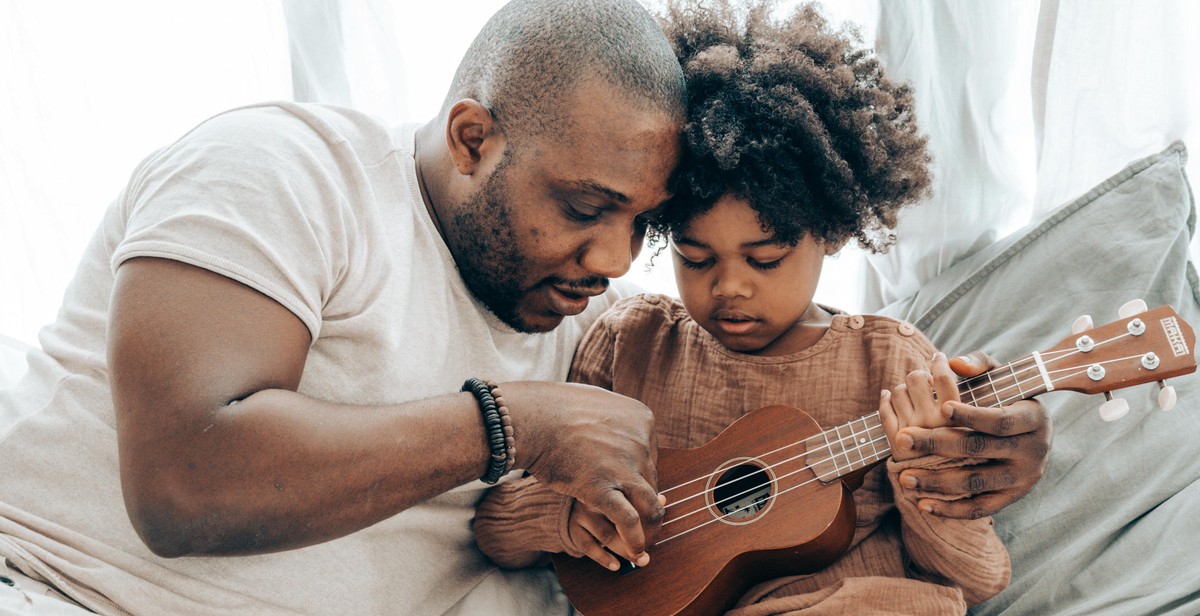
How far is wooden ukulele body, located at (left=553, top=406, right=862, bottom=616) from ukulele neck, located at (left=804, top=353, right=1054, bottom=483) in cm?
2

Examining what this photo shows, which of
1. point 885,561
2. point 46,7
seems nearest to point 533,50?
point 885,561

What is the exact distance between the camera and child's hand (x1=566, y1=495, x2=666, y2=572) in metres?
1.36

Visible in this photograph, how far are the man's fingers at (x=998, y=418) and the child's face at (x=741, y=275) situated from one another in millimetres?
337

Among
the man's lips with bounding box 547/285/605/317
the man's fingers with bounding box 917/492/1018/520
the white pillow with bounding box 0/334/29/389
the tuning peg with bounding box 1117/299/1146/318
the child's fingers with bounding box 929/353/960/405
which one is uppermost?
the tuning peg with bounding box 1117/299/1146/318

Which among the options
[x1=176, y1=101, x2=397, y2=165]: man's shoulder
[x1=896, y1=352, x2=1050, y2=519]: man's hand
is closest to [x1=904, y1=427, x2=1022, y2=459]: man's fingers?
[x1=896, y1=352, x2=1050, y2=519]: man's hand

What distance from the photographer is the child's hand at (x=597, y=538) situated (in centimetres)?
136

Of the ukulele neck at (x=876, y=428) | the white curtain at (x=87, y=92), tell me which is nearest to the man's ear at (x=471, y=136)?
the ukulele neck at (x=876, y=428)

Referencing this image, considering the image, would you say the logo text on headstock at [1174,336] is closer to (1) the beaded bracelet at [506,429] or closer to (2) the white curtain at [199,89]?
(2) the white curtain at [199,89]

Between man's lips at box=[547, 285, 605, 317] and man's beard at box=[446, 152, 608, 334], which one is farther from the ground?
man's beard at box=[446, 152, 608, 334]

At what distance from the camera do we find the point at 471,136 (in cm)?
145

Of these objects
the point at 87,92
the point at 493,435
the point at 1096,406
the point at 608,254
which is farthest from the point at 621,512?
the point at 87,92

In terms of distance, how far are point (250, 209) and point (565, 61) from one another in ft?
1.51

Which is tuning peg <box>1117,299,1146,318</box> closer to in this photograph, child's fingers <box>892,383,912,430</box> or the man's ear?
child's fingers <box>892,383,912,430</box>

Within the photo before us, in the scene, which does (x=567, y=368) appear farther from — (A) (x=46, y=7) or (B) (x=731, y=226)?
(A) (x=46, y=7)
